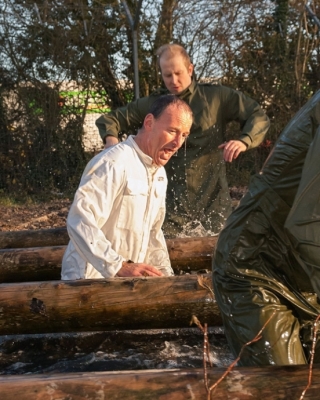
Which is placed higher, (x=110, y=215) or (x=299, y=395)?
(x=110, y=215)

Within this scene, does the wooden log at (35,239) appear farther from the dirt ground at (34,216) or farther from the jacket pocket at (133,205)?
the dirt ground at (34,216)

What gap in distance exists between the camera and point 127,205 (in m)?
4.46

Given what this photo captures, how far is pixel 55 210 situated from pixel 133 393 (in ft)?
29.0

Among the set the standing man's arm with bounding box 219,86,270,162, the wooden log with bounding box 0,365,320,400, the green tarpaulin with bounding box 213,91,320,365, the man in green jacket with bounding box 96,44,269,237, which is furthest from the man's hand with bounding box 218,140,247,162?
the wooden log with bounding box 0,365,320,400

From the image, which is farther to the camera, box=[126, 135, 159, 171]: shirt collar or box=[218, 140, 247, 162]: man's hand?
box=[218, 140, 247, 162]: man's hand

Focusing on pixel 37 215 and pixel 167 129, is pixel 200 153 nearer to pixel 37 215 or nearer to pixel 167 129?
pixel 167 129

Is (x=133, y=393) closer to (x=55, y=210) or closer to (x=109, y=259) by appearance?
(x=109, y=259)

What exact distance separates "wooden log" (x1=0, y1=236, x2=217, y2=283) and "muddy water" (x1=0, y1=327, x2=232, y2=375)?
0.57m

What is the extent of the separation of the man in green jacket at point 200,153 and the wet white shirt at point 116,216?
2.34 m

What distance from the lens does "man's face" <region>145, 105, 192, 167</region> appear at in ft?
14.6

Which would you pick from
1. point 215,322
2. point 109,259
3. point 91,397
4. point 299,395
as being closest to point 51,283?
point 109,259

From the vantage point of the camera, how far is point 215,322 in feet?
15.0

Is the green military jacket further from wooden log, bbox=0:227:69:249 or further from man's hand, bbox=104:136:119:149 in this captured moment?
wooden log, bbox=0:227:69:249

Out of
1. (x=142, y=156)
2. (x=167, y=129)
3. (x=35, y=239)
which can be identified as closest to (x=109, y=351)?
(x=142, y=156)
